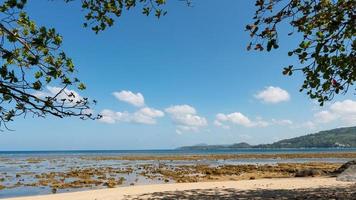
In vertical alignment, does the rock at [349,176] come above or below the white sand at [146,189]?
above

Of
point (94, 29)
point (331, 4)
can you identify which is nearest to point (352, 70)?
point (331, 4)

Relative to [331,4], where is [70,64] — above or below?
below

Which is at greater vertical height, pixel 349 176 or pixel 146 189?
pixel 349 176

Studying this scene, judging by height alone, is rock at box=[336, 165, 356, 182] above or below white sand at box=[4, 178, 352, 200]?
above

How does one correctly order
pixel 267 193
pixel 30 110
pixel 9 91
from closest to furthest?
pixel 9 91, pixel 30 110, pixel 267 193

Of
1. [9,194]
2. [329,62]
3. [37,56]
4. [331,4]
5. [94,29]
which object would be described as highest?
[331,4]

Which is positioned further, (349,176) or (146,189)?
(349,176)

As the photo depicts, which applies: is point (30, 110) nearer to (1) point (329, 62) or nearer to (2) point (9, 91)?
(2) point (9, 91)

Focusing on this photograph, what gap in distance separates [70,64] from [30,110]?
0.96 m

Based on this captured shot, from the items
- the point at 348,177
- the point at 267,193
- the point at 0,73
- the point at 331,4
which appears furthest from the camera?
the point at 348,177

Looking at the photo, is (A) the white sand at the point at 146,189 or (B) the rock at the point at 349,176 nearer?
(A) the white sand at the point at 146,189

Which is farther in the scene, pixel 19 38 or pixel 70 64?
pixel 70 64

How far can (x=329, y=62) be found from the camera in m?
8.40

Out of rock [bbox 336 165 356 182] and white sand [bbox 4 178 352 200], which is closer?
white sand [bbox 4 178 352 200]
